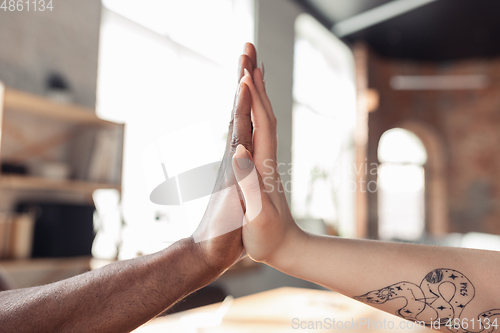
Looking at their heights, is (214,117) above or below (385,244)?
above

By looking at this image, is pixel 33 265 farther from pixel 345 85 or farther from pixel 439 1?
pixel 439 1

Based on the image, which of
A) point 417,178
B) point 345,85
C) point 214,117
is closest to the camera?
point 214,117

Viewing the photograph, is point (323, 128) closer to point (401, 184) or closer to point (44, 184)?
point (401, 184)

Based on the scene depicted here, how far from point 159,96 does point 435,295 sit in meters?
2.50

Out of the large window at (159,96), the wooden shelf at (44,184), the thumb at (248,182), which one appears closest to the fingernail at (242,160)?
the thumb at (248,182)

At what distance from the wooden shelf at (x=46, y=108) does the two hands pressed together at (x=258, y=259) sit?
1.34 m

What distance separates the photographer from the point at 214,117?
3.31m

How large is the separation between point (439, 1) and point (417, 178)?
10.4ft

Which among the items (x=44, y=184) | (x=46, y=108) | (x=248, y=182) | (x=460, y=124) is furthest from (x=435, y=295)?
(x=460, y=124)

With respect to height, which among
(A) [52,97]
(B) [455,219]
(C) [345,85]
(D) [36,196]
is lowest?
(B) [455,219]

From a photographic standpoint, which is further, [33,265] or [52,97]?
[52,97]

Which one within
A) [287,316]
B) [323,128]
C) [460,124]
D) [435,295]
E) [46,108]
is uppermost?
[460,124]

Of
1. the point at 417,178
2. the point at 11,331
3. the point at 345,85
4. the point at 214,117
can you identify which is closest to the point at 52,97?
the point at 214,117

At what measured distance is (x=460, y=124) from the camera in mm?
7055
